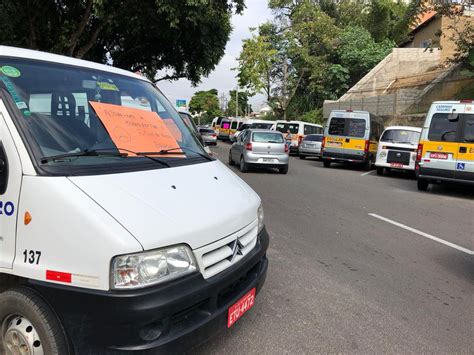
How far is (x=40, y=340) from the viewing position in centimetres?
243

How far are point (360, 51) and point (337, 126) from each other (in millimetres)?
24074

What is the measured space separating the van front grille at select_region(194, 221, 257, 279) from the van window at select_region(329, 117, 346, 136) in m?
15.5

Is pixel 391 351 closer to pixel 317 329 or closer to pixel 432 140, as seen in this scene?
pixel 317 329

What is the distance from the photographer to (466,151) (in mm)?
11055

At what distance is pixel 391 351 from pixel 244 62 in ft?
143

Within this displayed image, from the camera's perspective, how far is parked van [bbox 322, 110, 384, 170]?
1770 cm

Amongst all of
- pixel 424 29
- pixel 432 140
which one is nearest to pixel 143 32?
pixel 432 140

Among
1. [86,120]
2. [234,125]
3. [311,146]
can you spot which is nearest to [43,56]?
[86,120]

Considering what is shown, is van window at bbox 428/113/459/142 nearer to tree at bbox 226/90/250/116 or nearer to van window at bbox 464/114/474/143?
van window at bbox 464/114/474/143

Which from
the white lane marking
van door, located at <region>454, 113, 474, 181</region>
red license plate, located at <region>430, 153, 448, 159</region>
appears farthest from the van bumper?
red license plate, located at <region>430, 153, 448, 159</region>

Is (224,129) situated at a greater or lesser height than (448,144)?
lesser

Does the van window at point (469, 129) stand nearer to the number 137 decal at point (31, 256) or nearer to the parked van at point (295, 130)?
the number 137 decal at point (31, 256)

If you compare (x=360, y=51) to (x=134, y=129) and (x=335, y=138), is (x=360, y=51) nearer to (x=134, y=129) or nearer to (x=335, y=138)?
(x=335, y=138)

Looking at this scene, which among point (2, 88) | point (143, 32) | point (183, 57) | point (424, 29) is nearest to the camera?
point (2, 88)
